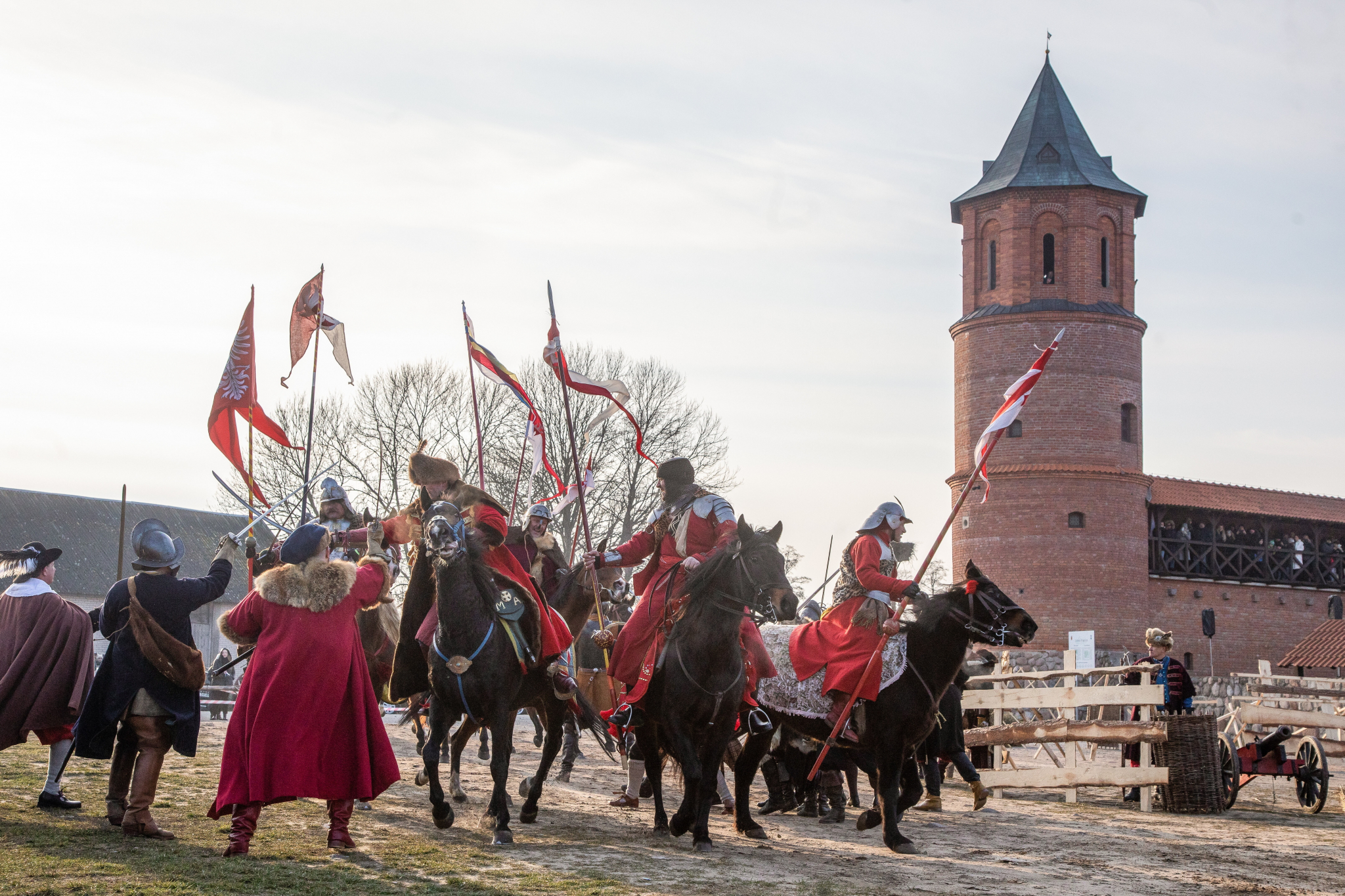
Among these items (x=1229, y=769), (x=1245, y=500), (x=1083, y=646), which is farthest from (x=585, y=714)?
(x=1245, y=500)

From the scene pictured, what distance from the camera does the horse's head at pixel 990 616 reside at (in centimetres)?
946

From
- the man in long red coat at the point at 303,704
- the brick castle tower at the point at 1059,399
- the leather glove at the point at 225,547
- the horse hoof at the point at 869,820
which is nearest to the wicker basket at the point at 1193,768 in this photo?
the horse hoof at the point at 869,820

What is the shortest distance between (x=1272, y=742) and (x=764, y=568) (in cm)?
732

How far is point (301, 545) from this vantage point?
752 cm

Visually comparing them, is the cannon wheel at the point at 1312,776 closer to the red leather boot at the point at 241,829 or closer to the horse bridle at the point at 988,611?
the horse bridle at the point at 988,611

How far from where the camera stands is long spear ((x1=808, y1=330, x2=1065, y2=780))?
9445mm

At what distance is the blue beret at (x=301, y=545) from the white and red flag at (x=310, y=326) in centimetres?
475

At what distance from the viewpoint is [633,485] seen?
37969 mm

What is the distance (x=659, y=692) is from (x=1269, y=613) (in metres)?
46.3

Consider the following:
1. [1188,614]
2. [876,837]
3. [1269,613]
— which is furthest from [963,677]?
[1269,613]

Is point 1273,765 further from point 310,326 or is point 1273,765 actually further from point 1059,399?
point 1059,399

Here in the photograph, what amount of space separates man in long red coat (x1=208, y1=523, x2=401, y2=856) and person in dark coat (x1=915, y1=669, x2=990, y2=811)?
19.3 ft

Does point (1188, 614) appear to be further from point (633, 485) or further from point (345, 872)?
point (345, 872)

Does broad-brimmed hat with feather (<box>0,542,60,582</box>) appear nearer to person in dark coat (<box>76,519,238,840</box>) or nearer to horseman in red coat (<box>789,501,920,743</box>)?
person in dark coat (<box>76,519,238,840</box>)
